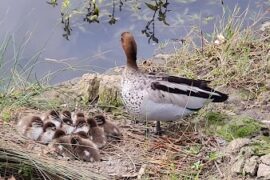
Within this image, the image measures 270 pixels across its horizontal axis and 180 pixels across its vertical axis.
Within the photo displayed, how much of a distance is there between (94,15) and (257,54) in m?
1.78

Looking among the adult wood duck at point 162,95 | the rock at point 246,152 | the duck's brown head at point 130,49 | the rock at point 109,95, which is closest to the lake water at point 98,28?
the rock at point 109,95

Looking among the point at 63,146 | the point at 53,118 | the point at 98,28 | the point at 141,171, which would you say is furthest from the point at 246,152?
the point at 98,28

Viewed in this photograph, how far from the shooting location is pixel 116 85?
6938 millimetres

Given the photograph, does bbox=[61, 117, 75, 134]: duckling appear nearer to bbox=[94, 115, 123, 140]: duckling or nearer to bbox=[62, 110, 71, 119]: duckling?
bbox=[62, 110, 71, 119]: duckling

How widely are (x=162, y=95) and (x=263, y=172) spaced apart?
108cm

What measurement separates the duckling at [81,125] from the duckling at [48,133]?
20cm

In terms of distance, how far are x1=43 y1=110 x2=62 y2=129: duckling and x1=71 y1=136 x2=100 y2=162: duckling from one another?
0.31 m

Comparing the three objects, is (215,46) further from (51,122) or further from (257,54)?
(51,122)

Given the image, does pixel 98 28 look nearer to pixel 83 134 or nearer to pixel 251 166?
pixel 83 134

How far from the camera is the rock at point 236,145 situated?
226 inches

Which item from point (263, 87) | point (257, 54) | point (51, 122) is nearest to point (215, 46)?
point (257, 54)

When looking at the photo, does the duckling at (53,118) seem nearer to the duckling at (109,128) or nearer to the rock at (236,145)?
the duckling at (109,128)

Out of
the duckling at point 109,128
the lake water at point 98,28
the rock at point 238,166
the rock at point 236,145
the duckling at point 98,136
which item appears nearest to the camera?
the rock at point 238,166

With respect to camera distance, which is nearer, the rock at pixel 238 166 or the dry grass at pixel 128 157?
the dry grass at pixel 128 157
